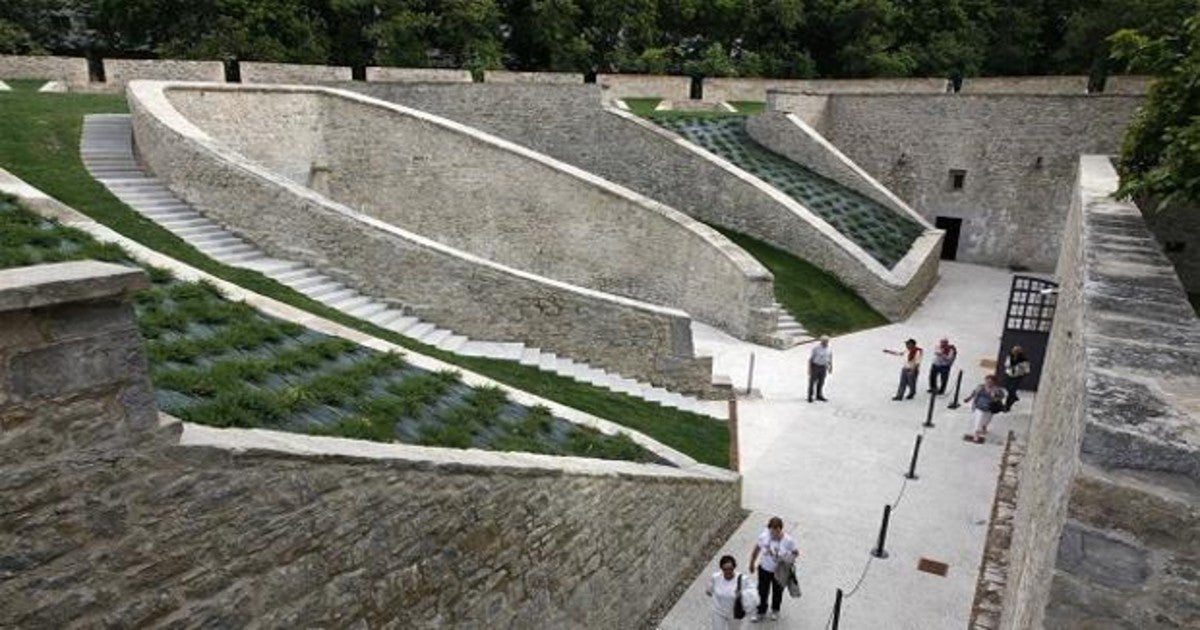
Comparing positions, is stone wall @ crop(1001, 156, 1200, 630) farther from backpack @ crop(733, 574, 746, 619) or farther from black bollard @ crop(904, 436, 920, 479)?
black bollard @ crop(904, 436, 920, 479)

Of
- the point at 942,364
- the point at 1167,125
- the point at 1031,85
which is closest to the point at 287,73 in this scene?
the point at 942,364

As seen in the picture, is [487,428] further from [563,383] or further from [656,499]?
[563,383]

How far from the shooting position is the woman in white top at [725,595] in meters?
6.62

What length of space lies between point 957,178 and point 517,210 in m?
15.2

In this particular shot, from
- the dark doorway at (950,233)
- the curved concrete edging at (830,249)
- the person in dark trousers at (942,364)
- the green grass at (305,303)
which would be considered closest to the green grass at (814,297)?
the curved concrete edging at (830,249)

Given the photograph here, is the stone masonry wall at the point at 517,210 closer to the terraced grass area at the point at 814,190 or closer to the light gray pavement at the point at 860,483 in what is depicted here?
the light gray pavement at the point at 860,483

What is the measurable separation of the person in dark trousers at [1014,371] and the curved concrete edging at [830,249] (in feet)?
18.1

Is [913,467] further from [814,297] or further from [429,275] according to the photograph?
[814,297]

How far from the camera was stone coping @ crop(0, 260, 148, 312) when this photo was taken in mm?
2971

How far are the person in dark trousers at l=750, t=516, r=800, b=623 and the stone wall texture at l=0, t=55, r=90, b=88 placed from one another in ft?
69.5

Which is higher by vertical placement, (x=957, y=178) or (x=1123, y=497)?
(x=1123, y=497)

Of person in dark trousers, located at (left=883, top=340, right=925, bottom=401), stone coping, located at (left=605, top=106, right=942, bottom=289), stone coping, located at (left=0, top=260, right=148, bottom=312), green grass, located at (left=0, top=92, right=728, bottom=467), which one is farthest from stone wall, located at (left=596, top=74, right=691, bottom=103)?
stone coping, located at (left=0, top=260, right=148, bottom=312)

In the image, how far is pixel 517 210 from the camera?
15.8 m

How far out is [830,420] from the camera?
11.7 meters
